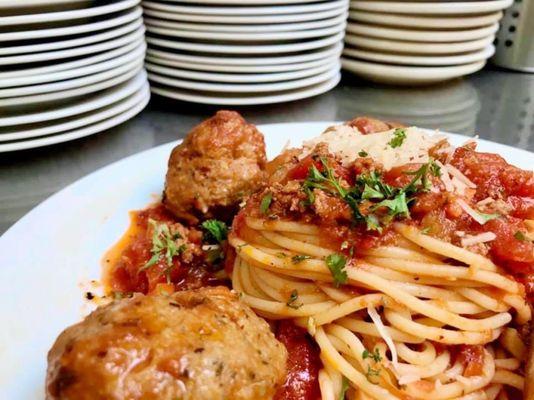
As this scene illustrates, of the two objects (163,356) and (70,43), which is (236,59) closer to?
(70,43)

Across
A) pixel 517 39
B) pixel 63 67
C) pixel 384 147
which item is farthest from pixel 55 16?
pixel 517 39

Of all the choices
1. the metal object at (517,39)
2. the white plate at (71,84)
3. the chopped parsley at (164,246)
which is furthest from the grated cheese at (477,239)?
the metal object at (517,39)

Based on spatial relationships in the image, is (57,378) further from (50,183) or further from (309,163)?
(50,183)

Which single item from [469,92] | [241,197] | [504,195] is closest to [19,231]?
[241,197]

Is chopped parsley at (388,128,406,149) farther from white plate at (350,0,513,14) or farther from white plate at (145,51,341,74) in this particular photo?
white plate at (350,0,513,14)

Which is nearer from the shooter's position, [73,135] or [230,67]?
[73,135]

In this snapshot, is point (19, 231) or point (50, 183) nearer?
point (19, 231)
